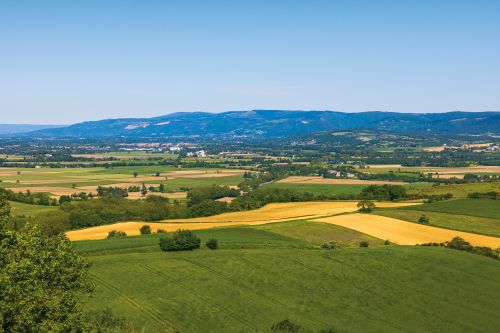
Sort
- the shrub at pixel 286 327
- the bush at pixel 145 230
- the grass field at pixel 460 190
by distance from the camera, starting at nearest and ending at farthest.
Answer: the shrub at pixel 286 327 < the bush at pixel 145 230 < the grass field at pixel 460 190

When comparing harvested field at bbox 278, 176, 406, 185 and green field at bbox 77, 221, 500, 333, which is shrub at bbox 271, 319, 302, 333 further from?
harvested field at bbox 278, 176, 406, 185

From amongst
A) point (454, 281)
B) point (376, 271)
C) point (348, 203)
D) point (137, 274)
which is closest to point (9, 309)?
point (137, 274)


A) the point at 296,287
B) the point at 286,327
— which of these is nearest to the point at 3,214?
the point at 286,327

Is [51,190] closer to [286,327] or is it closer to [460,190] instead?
[460,190]

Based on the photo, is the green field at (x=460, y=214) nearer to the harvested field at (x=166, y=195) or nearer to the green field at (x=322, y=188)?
the green field at (x=322, y=188)

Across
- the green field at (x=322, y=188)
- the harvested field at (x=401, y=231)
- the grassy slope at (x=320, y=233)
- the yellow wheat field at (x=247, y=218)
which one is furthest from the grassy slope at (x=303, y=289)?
the green field at (x=322, y=188)

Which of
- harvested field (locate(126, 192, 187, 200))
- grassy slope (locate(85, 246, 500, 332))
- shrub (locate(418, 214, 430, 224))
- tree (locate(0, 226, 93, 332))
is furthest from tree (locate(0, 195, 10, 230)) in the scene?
harvested field (locate(126, 192, 187, 200))
